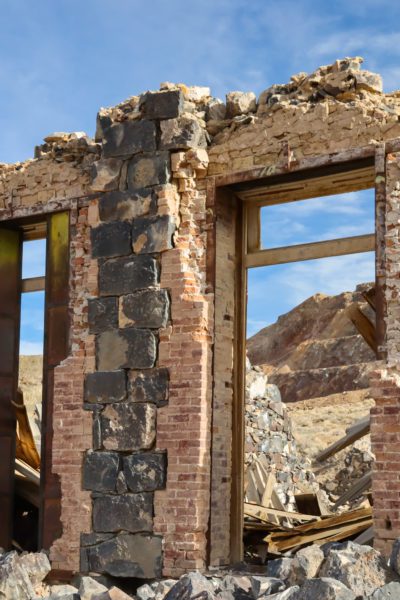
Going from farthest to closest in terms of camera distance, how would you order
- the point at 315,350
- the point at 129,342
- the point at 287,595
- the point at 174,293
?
the point at 315,350 < the point at 129,342 < the point at 174,293 < the point at 287,595

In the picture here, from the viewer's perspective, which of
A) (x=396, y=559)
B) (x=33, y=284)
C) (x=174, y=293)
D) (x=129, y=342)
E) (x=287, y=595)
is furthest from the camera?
(x=33, y=284)

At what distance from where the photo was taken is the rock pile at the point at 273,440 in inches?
623

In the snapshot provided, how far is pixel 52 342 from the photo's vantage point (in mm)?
9477

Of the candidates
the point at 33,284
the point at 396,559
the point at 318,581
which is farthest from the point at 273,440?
the point at 318,581

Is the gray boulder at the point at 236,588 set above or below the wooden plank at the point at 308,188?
below

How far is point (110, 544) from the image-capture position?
27.8ft

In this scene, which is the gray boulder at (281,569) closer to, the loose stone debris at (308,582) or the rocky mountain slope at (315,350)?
the loose stone debris at (308,582)

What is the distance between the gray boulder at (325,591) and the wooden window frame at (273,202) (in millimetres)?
2539

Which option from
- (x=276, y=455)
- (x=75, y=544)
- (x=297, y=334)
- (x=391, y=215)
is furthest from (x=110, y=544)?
(x=297, y=334)

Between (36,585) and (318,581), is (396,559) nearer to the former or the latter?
(318,581)

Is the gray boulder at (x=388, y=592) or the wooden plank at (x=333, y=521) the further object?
the wooden plank at (x=333, y=521)

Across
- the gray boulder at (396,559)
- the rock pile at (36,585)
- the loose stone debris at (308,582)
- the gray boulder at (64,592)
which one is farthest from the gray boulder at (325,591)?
the gray boulder at (64,592)

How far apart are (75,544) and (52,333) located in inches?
82.2

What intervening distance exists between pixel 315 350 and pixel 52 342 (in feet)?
140
